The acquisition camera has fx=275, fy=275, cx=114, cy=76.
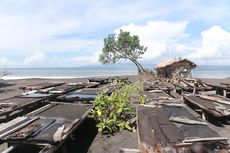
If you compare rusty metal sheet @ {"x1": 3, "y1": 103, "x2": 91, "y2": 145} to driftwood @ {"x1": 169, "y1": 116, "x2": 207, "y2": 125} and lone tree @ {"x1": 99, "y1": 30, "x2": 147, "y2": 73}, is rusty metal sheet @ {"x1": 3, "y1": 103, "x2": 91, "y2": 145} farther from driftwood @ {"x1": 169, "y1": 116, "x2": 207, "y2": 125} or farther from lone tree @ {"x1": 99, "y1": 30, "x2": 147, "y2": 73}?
lone tree @ {"x1": 99, "y1": 30, "x2": 147, "y2": 73}

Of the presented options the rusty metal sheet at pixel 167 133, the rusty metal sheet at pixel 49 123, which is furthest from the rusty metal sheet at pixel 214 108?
the rusty metal sheet at pixel 49 123

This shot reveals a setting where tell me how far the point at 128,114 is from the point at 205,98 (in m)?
4.40

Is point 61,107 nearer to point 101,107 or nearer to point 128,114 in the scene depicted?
point 101,107

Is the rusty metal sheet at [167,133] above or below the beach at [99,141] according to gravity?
above

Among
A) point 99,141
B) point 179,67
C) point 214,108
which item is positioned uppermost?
point 179,67

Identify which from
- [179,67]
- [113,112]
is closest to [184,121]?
[113,112]

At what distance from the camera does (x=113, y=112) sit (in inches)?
369

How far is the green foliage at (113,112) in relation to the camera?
355 inches

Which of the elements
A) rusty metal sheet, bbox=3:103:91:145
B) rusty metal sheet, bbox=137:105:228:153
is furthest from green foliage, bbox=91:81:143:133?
rusty metal sheet, bbox=137:105:228:153

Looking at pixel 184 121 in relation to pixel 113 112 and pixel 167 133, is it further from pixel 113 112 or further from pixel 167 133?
pixel 113 112

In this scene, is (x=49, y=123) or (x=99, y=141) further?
(x=99, y=141)

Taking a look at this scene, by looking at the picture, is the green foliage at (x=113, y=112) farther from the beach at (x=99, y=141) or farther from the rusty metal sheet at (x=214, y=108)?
the rusty metal sheet at (x=214, y=108)

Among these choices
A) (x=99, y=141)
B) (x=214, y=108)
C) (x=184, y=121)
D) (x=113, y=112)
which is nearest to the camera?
(x=184, y=121)

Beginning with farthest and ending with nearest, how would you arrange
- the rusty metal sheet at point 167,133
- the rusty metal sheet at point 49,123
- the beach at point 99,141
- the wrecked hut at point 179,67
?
the wrecked hut at point 179,67 < the beach at point 99,141 < the rusty metal sheet at point 49,123 < the rusty metal sheet at point 167,133
